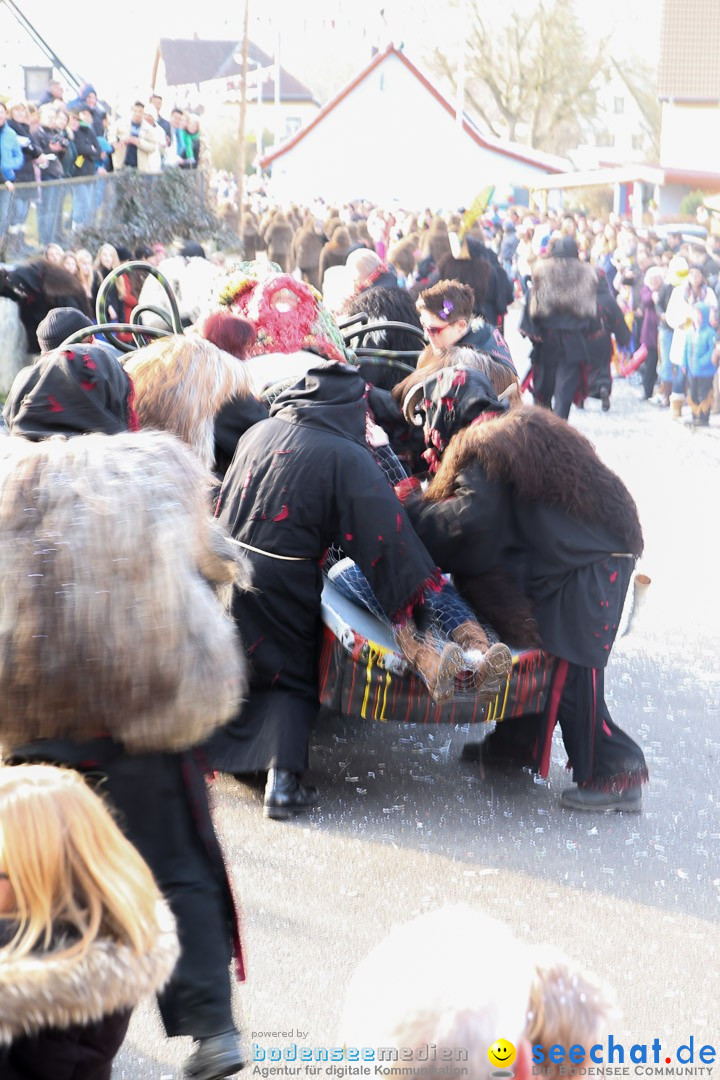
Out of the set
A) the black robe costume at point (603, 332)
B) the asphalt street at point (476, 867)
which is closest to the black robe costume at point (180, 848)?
the asphalt street at point (476, 867)

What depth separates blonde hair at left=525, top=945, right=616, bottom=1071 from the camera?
6.52 feet

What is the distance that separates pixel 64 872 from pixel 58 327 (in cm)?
411

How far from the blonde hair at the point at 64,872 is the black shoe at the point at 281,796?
8.83 feet

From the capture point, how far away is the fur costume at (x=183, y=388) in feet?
16.8

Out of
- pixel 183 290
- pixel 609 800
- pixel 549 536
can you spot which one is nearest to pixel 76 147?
pixel 183 290

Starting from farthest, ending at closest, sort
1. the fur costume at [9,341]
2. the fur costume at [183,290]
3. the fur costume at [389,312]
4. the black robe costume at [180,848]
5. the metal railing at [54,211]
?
the metal railing at [54,211], the fur costume at [9,341], the fur costume at [183,290], the fur costume at [389,312], the black robe costume at [180,848]

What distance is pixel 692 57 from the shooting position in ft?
202

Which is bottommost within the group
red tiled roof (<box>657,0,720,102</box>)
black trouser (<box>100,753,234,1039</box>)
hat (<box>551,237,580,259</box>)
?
black trouser (<box>100,753,234,1039</box>)

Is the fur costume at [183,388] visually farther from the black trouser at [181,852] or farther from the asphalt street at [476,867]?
the black trouser at [181,852]

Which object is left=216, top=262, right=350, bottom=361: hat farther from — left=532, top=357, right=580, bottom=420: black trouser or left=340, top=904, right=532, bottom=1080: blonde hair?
left=532, top=357, right=580, bottom=420: black trouser

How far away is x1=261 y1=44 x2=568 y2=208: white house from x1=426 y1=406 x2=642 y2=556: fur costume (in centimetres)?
5327

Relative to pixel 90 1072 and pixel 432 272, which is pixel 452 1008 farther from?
pixel 432 272

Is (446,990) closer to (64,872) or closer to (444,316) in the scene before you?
(64,872)

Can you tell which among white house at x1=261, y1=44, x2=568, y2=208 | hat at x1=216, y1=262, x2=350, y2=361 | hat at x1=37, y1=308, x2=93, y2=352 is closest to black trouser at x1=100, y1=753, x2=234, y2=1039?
hat at x1=37, y1=308, x2=93, y2=352
